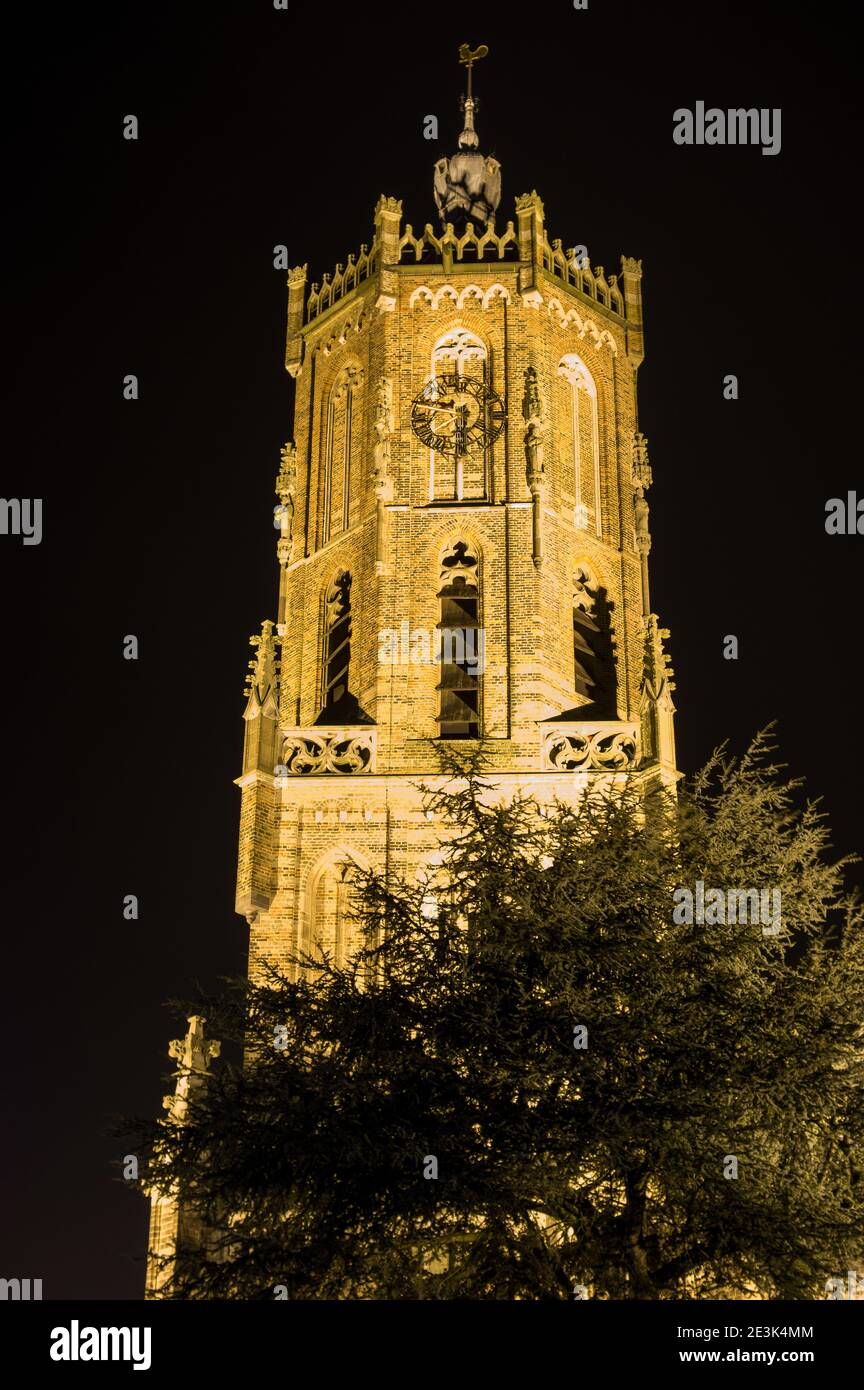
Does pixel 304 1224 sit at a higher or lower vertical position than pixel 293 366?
lower

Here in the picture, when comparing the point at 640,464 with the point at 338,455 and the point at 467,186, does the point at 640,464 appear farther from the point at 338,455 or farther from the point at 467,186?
the point at 467,186

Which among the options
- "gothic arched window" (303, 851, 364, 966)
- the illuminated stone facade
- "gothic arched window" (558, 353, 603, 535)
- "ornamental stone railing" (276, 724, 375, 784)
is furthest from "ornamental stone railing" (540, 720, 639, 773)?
"gothic arched window" (558, 353, 603, 535)

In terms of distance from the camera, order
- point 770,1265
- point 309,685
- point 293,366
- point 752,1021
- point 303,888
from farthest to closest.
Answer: point 293,366, point 309,685, point 303,888, point 752,1021, point 770,1265

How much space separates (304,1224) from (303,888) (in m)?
13.1

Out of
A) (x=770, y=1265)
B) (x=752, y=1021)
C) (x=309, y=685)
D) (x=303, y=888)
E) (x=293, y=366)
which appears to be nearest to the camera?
(x=770, y=1265)

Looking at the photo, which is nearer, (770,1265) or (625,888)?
(770,1265)

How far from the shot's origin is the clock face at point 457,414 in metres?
38.4

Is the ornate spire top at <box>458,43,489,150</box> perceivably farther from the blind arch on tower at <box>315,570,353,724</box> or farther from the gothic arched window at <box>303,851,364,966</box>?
the gothic arched window at <box>303,851,364,966</box>

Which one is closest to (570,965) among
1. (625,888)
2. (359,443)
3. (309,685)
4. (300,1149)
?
(625,888)

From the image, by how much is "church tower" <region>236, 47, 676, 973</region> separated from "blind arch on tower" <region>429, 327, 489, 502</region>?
0.04 m

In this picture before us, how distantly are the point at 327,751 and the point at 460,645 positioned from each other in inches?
137

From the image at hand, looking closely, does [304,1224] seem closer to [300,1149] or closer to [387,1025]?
[300,1149]

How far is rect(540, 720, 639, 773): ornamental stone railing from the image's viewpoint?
33.9 meters

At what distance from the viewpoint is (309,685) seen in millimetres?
37875
